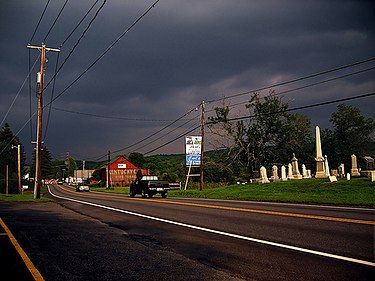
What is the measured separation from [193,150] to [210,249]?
42.2 meters

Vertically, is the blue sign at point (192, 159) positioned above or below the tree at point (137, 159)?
below

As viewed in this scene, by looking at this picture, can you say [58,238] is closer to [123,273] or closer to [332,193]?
[123,273]

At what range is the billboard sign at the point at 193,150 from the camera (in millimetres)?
49969

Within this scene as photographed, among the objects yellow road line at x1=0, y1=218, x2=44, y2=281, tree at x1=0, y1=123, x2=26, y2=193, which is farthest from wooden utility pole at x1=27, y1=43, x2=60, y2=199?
tree at x1=0, y1=123, x2=26, y2=193

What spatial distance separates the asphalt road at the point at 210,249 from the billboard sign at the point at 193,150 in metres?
37.0

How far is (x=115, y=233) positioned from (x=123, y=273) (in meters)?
4.62

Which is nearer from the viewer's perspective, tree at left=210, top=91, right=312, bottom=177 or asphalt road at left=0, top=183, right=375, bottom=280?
asphalt road at left=0, top=183, right=375, bottom=280

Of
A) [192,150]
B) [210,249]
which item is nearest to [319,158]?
[192,150]

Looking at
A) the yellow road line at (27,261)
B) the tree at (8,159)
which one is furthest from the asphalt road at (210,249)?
the tree at (8,159)

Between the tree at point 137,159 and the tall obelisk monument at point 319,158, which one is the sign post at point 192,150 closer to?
the tall obelisk monument at point 319,158

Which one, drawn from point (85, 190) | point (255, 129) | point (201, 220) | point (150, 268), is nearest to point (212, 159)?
point (255, 129)

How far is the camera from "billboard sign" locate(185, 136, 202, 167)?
164 feet

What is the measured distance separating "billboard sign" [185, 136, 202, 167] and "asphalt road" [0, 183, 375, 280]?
37028 millimetres

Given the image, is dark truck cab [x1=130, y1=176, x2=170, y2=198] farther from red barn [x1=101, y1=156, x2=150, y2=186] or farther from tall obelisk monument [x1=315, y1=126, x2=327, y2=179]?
red barn [x1=101, y1=156, x2=150, y2=186]
